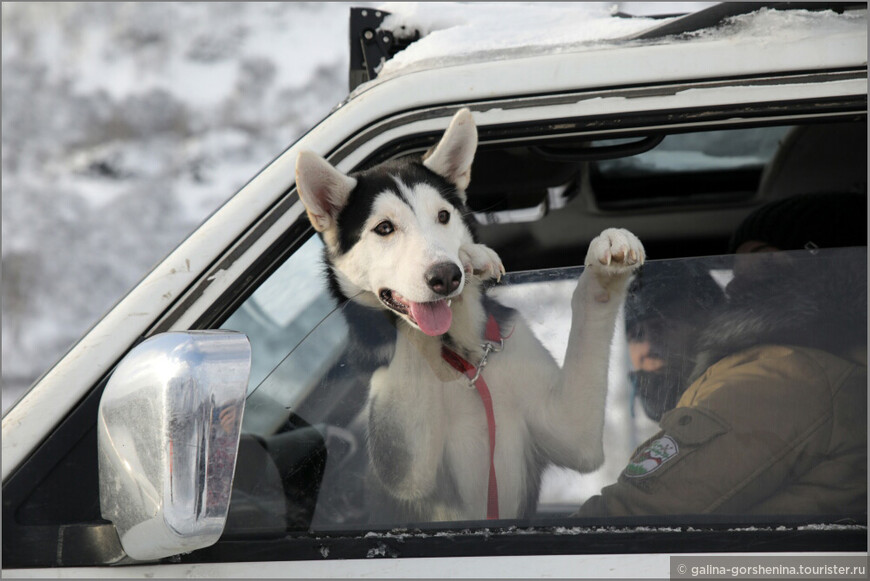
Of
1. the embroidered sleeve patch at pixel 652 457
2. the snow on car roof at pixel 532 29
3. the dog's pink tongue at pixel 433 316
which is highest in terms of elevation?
the snow on car roof at pixel 532 29

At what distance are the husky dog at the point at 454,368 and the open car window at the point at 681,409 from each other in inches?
2.0

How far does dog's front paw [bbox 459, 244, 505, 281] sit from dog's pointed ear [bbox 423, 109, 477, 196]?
0.20m

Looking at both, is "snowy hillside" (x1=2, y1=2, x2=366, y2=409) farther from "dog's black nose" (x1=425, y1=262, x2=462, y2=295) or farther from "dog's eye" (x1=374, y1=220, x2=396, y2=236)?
"dog's black nose" (x1=425, y1=262, x2=462, y2=295)

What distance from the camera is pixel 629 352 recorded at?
1661 millimetres

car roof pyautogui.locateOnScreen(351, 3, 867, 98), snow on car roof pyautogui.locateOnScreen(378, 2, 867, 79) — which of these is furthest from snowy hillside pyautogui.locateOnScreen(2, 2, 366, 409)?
car roof pyautogui.locateOnScreen(351, 3, 867, 98)

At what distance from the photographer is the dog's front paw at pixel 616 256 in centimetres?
169

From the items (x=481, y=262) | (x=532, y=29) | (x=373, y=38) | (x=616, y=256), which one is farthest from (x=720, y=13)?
(x=373, y=38)

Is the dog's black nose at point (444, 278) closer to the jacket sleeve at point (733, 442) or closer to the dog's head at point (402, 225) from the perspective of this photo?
the dog's head at point (402, 225)

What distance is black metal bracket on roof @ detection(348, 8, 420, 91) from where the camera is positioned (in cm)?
232

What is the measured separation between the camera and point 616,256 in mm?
1703

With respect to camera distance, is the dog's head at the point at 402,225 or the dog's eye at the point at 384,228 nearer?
the dog's head at the point at 402,225

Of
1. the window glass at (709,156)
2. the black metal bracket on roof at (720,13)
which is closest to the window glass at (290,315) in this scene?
the black metal bracket on roof at (720,13)

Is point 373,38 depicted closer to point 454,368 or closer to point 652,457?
point 454,368

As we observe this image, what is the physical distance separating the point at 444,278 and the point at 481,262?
0.33ft
